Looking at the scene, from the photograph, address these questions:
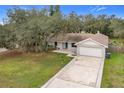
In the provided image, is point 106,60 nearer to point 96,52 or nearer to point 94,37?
point 96,52


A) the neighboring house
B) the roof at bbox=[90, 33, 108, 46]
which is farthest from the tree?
the neighboring house

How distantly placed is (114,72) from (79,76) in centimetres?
272

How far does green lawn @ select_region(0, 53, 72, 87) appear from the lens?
33.8 ft

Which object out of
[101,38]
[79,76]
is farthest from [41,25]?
[79,76]

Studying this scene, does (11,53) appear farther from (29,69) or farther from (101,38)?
(101,38)

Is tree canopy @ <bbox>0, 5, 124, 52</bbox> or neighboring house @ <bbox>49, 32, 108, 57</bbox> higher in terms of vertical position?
tree canopy @ <bbox>0, 5, 124, 52</bbox>

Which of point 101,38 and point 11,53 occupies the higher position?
point 101,38

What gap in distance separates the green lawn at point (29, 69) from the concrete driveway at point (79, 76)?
0.64m

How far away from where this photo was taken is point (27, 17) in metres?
16.9

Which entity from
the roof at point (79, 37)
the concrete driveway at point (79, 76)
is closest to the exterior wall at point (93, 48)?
the roof at point (79, 37)

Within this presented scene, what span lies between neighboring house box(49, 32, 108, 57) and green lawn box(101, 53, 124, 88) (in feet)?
4.92

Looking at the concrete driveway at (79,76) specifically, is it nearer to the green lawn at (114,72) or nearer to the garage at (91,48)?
the green lawn at (114,72)

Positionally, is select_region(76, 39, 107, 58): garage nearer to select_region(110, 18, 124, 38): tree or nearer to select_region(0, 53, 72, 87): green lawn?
select_region(110, 18, 124, 38): tree

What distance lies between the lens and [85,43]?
56.2 feet
